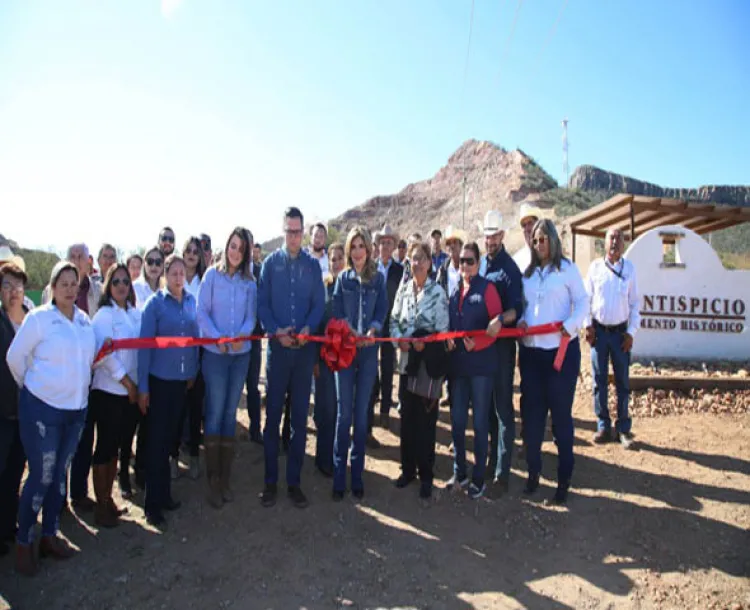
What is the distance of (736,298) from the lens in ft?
28.4

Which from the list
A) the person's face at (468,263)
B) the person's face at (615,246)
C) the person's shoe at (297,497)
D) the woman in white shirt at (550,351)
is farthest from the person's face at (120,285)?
the person's face at (615,246)

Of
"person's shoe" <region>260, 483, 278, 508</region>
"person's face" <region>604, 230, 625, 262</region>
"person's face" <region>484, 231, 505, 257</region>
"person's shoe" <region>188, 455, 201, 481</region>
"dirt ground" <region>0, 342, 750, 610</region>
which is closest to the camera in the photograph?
"dirt ground" <region>0, 342, 750, 610</region>

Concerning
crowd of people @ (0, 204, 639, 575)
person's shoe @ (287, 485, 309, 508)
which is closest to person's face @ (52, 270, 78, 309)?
crowd of people @ (0, 204, 639, 575)

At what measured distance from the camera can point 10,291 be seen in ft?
12.8

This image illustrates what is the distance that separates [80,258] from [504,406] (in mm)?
4431

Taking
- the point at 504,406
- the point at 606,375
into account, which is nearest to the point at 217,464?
the point at 504,406

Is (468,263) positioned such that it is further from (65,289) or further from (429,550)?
(65,289)

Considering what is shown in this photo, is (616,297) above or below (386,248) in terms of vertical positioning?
below

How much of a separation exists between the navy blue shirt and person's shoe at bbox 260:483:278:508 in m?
2.64

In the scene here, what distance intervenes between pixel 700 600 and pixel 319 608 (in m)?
2.45

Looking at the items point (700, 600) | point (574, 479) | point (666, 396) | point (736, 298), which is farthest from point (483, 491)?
point (736, 298)

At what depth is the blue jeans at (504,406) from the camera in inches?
192

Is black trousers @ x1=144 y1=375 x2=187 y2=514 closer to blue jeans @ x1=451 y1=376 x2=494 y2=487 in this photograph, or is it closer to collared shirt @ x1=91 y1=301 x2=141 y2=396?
collared shirt @ x1=91 y1=301 x2=141 y2=396

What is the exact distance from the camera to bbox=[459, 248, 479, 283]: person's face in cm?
471
